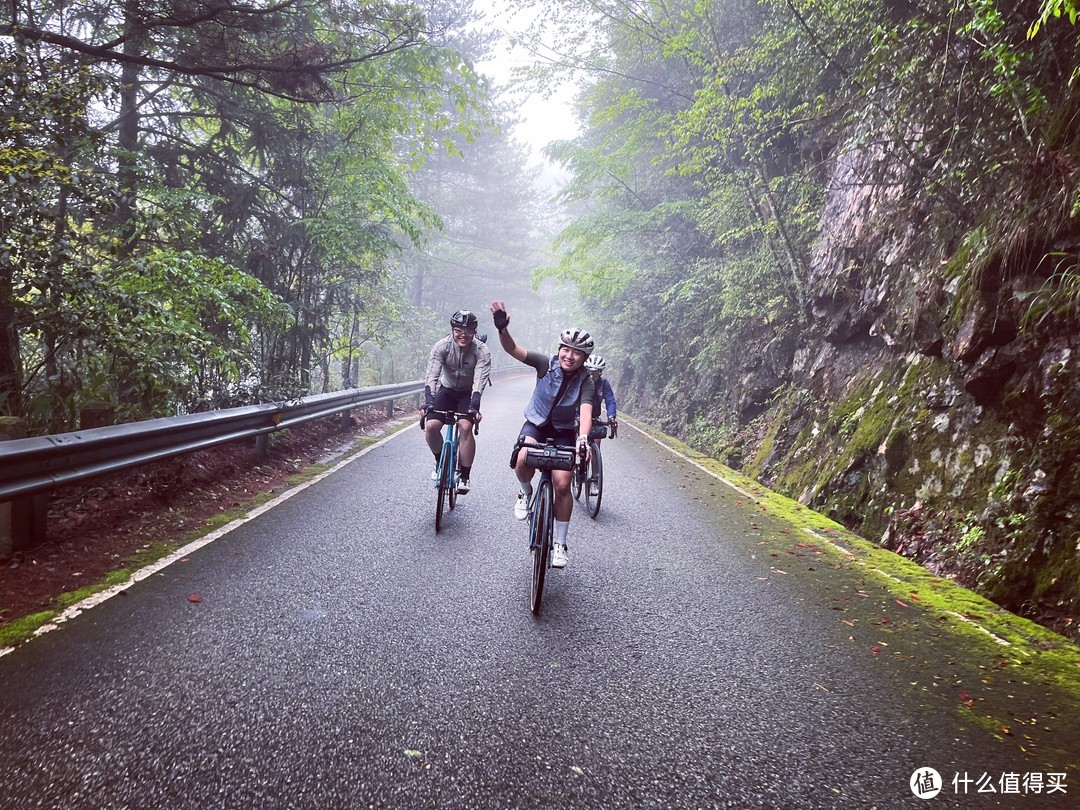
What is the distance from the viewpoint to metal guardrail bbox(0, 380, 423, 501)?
396 centimetres

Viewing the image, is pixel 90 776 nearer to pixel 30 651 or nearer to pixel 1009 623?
pixel 30 651

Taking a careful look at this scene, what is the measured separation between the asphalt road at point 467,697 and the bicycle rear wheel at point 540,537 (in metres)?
0.21

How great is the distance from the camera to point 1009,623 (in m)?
4.32

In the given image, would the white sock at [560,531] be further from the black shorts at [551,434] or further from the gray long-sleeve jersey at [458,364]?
the gray long-sleeve jersey at [458,364]

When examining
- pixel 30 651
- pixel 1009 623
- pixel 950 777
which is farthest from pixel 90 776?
pixel 1009 623

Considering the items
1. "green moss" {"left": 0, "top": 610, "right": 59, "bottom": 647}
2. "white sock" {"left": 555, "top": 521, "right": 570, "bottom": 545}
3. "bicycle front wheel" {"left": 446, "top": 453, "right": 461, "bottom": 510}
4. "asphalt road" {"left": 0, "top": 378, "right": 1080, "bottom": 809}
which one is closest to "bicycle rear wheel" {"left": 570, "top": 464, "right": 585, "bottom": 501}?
"bicycle front wheel" {"left": 446, "top": 453, "right": 461, "bottom": 510}

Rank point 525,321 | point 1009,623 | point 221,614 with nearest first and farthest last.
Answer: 1. point 221,614
2. point 1009,623
3. point 525,321

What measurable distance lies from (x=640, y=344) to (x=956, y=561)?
57.1ft

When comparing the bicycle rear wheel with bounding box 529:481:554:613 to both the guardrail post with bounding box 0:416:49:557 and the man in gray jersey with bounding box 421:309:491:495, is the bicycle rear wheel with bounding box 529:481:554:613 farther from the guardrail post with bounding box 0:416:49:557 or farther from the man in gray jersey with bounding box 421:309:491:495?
the guardrail post with bounding box 0:416:49:557

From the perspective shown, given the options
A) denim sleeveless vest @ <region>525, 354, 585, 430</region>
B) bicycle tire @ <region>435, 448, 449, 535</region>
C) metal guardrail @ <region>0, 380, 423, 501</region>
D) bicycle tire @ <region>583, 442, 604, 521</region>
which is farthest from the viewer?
bicycle tire @ <region>583, 442, 604, 521</region>

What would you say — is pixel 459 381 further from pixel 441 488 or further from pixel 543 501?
pixel 543 501

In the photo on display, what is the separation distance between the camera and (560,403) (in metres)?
4.94

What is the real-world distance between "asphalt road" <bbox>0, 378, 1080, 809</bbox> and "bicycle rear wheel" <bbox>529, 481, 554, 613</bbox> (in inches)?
8.3

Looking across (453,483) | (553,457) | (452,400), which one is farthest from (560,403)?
(452,400)
